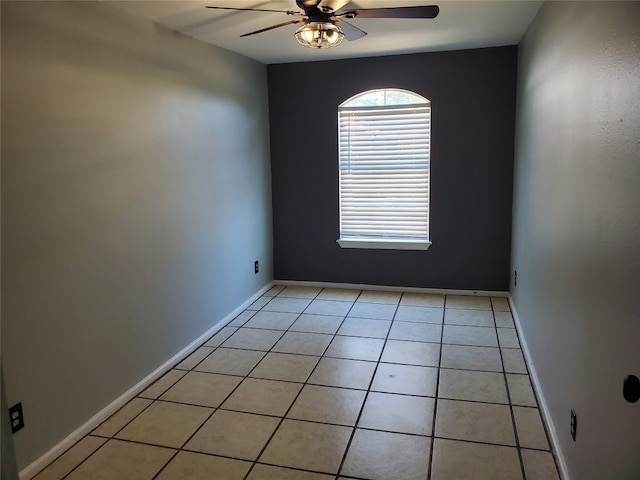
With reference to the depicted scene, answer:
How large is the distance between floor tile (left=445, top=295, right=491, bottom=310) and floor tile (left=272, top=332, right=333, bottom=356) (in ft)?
4.33

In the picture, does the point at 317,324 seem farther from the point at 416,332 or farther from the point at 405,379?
the point at 405,379

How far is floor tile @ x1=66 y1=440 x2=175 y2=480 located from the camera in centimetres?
222

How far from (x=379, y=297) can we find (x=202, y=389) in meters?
2.16

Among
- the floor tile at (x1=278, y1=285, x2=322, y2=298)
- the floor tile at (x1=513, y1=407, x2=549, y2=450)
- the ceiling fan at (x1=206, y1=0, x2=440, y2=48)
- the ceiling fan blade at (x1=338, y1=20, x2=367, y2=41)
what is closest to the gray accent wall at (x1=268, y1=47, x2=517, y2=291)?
the floor tile at (x1=278, y1=285, x2=322, y2=298)

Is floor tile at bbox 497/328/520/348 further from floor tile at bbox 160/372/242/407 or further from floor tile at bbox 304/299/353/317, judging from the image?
floor tile at bbox 160/372/242/407

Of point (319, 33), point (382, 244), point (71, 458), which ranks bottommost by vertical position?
point (71, 458)

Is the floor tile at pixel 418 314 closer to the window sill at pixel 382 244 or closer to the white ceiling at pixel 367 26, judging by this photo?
the window sill at pixel 382 244

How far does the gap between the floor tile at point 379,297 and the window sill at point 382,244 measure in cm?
43

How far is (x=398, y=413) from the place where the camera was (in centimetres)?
266

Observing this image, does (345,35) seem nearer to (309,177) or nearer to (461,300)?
(309,177)

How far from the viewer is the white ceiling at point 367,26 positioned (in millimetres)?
2859

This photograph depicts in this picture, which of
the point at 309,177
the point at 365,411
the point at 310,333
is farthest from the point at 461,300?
the point at 365,411

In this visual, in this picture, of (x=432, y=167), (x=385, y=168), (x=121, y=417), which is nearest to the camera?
(x=121, y=417)

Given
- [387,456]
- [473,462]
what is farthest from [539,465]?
[387,456]
